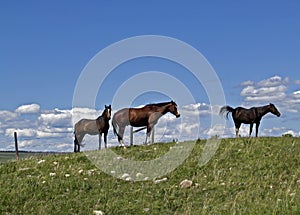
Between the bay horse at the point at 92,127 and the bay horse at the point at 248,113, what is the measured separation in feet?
22.0

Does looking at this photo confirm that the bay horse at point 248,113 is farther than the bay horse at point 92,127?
Yes

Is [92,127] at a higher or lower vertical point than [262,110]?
lower

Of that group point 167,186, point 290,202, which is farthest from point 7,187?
point 290,202

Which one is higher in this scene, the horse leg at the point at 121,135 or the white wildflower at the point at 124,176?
the horse leg at the point at 121,135

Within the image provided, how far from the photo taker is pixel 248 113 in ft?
95.4

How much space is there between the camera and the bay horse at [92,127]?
2677 cm

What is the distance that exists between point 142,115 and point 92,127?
11.3 feet

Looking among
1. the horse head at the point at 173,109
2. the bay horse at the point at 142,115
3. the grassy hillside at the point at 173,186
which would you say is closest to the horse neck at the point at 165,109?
the bay horse at the point at 142,115

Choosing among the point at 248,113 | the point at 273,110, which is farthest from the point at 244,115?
the point at 273,110

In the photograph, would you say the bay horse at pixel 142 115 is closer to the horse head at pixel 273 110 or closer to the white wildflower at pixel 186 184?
the horse head at pixel 273 110

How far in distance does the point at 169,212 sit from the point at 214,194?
1.83 m

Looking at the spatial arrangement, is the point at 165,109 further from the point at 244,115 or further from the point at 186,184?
the point at 186,184

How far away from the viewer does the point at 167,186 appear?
1584 cm

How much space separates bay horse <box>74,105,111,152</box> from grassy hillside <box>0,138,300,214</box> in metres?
6.38
